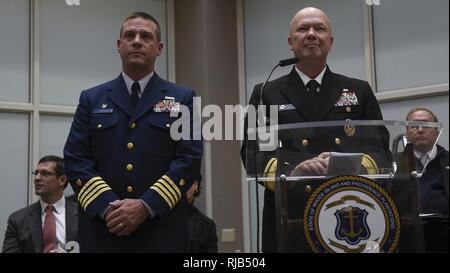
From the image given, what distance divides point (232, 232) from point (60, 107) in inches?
49.2

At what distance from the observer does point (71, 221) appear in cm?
248

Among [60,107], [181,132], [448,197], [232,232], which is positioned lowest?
[232,232]

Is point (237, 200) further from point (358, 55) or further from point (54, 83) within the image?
point (54, 83)

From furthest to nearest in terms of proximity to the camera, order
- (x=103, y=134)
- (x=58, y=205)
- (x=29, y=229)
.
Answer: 1. (x=58, y=205)
2. (x=29, y=229)
3. (x=103, y=134)

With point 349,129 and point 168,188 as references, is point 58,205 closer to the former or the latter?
point 168,188

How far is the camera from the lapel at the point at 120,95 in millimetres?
1780

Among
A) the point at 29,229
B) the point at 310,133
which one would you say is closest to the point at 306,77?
the point at 310,133

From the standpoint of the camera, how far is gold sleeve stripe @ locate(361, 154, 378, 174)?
1.31 m

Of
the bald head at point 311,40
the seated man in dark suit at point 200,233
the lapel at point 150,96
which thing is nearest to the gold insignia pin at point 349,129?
the bald head at point 311,40

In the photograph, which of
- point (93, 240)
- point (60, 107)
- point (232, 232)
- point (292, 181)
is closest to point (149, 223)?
point (93, 240)

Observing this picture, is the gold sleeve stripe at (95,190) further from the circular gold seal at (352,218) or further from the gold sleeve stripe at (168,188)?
the circular gold seal at (352,218)

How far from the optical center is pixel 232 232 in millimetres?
2865

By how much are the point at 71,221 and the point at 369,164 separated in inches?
63.4
